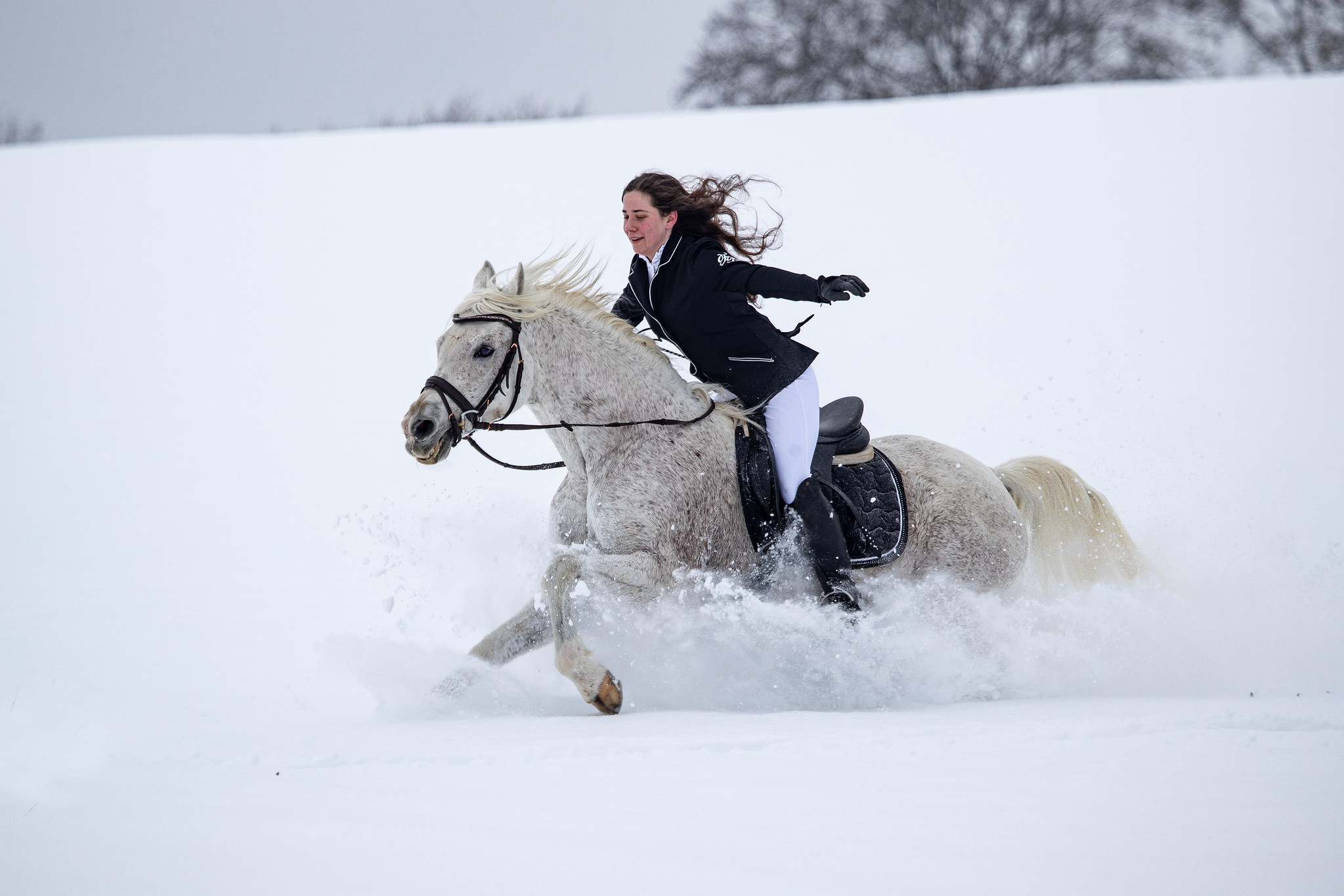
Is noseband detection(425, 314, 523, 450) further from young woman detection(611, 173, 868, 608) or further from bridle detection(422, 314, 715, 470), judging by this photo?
young woman detection(611, 173, 868, 608)

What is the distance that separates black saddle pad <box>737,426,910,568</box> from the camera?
12.9 ft

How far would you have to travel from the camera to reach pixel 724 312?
12.6 feet

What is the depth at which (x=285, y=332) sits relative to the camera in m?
12.9

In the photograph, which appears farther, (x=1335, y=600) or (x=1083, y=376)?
(x=1083, y=376)

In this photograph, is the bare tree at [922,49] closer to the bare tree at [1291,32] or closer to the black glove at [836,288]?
the bare tree at [1291,32]

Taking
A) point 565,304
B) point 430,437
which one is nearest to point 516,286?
point 565,304

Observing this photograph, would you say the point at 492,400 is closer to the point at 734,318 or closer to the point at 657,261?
the point at 657,261

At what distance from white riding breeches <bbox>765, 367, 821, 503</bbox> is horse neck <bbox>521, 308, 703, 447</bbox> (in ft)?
1.35

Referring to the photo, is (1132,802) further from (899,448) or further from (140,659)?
(140,659)

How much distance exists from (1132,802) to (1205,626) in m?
2.59

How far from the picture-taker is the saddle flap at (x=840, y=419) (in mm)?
4086

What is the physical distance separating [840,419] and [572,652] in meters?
1.52

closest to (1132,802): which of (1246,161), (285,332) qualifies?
(285,332)

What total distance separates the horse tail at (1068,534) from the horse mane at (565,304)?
152 centimetres
